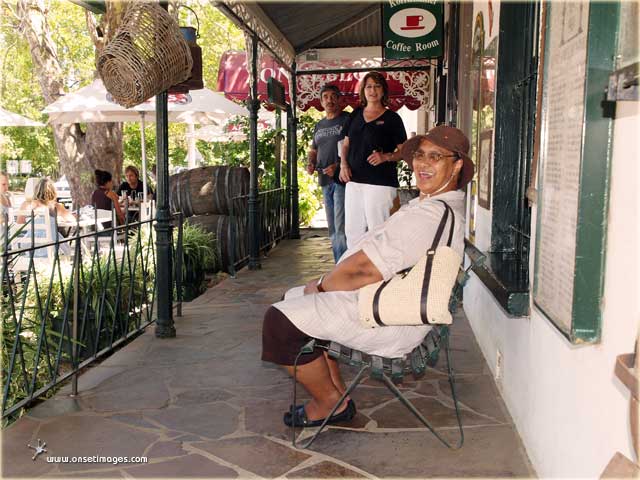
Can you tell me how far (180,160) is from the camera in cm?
3322

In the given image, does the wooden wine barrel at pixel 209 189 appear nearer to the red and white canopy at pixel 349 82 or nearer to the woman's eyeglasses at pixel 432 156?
the red and white canopy at pixel 349 82

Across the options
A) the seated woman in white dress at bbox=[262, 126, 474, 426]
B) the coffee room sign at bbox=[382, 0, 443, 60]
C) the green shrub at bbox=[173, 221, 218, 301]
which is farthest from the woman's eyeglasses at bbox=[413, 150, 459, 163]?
the green shrub at bbox=[173, 221, 218, 301]

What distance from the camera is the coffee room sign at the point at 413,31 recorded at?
24.3 feet

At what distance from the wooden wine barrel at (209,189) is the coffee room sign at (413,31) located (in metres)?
2.59

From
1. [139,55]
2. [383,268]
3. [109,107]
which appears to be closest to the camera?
[383,268]

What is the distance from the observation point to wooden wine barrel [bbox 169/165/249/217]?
28.6 feet

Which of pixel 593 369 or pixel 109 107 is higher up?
pixel 109 107

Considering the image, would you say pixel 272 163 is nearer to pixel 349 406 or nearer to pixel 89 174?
pixel 89 174

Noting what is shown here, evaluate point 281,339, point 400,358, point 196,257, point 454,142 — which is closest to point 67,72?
point 196,257

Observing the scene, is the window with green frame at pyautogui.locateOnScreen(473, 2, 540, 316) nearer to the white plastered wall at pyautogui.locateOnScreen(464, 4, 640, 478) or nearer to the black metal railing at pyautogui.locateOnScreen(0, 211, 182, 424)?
the white plastered wall at pyautogui.locateOnScreen(464, 4, 640, 478)

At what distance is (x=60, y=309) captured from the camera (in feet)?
17.5

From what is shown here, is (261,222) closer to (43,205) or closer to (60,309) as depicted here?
(43,205)

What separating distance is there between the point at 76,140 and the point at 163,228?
32.5 ft

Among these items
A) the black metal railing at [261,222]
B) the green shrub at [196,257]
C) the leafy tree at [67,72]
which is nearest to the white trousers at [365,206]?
the black metal railing at [261,222]
